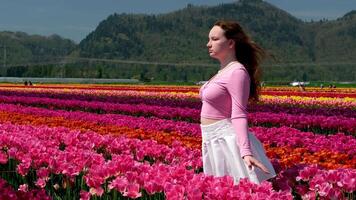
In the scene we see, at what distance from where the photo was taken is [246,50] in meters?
4.49

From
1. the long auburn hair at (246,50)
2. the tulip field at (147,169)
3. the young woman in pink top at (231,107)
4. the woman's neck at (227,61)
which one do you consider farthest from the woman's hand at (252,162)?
the woman's neck at (227,61)

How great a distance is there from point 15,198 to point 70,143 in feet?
10.7

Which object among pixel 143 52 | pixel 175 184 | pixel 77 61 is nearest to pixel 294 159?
pixel 175 184

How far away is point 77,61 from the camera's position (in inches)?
6447

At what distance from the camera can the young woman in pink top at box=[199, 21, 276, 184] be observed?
13.8 ft

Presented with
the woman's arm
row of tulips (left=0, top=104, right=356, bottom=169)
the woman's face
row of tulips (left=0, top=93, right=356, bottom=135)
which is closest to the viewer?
the woman's arm

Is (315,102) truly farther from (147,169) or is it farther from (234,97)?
(234,97)

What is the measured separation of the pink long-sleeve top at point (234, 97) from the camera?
418 centimetres

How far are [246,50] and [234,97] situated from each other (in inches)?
19.1

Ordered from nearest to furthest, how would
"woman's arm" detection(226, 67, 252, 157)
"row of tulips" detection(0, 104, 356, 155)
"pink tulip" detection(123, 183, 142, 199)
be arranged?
"pink tulip" detection(123, 183, 142, 199)
"woman's arm" detection(226, 67, 252, 157)
"row of tulips" detection(0, 104, 356, 155)

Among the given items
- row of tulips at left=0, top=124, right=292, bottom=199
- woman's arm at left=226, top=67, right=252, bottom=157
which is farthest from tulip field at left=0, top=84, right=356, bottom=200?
woman's arm at left=226, top=67, right=252, bottom=157

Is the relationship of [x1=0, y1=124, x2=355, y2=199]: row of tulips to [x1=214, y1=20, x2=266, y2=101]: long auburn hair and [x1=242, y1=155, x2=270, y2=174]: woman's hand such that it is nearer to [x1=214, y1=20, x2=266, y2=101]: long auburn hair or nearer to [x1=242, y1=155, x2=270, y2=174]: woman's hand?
[x1=242, y1=155, x2=270, y2=174]: woman's hand

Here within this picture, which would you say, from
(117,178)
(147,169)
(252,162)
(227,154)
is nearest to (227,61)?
(227,154)

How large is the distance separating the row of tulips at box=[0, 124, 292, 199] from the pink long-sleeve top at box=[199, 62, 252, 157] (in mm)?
394
